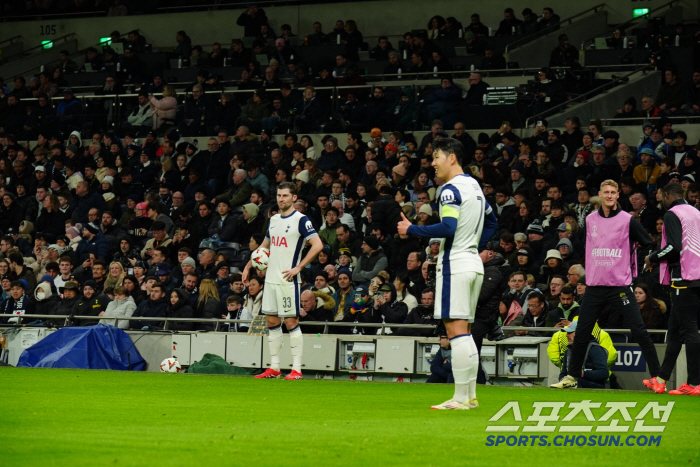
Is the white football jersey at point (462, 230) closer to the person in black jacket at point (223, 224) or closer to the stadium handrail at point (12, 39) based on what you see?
the person in black jacket at point (223, 224)

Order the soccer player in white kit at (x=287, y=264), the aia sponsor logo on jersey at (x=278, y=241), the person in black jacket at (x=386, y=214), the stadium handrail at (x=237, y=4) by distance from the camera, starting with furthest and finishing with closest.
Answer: the stadium handrail at (x=237, y=4), the person in black jacket at (x=386, y=214), the aia sponsor logo on jersey at (x=278, y=241), the soccer player in white kit at (x=287, y=264)

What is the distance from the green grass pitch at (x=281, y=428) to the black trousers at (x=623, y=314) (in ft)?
2.03

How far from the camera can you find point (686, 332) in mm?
10438

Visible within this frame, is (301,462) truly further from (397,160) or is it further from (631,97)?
(631,97)

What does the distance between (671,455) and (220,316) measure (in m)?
Result: 12.3

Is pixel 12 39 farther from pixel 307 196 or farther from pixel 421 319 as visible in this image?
pixel 421 319

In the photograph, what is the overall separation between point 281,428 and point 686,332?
17.7 ft

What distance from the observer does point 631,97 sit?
21891 millimetres

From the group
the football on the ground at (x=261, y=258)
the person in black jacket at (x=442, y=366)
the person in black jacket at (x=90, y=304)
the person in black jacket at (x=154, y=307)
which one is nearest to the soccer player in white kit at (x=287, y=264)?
the football on the ground at (x=261, y=258)

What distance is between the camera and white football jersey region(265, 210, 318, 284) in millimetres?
12703

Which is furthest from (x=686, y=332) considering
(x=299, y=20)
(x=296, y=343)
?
(x=299, y=20)

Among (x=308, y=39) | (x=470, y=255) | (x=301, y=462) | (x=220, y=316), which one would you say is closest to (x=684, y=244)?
(x=470, y=255)

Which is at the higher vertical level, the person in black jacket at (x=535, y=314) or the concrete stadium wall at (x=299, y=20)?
the concrete stadium wall at (x=299, y=20)

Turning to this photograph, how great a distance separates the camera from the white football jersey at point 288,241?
41.7ft
